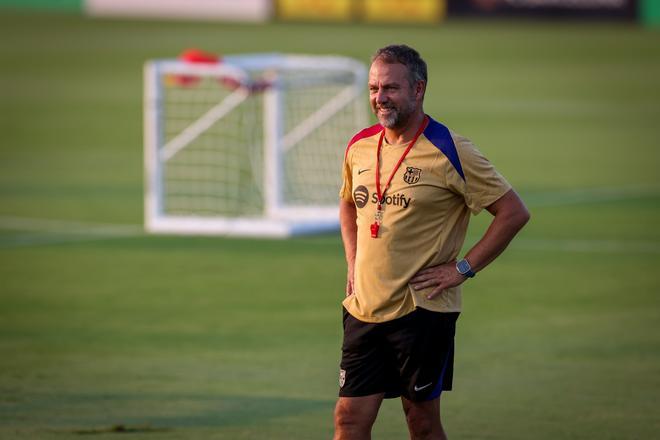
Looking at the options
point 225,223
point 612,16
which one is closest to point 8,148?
point 225,223

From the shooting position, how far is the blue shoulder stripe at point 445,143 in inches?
252

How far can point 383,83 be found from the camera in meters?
6.34

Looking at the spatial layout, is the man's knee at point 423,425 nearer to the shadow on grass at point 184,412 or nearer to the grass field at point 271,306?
the grass field at point 271,306

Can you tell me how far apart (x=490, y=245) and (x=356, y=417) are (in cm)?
94

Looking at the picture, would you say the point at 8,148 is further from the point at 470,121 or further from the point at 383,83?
the point at 383,83

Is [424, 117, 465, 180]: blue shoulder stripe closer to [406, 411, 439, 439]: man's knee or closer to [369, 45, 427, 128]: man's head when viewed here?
[369, 45, 427, 128]: man's head

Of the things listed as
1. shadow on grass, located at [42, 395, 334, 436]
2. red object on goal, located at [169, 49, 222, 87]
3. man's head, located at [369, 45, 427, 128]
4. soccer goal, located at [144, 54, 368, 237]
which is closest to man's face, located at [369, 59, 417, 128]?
man's head, located at [369, 45, 427, 128]

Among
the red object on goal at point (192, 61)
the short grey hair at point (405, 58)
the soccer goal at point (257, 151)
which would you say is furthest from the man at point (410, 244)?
the red object on goal at point (192, 61)

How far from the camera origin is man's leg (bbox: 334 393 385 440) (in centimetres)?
646

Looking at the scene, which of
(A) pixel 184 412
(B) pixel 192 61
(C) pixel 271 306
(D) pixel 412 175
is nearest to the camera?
(D) pixel 412 175

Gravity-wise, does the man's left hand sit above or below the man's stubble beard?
below

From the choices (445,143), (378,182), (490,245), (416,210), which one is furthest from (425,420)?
(445,143)

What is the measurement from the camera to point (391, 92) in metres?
6.34

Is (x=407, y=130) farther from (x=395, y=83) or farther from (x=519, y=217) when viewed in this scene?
(x=519, y=217)
